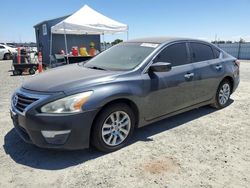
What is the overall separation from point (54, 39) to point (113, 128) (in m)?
14.9

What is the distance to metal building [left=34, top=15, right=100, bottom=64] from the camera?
1717cm

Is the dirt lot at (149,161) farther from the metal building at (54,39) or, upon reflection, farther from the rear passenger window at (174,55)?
the metal building at (54,39)

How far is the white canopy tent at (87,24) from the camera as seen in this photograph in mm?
12363

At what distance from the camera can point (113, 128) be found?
354cm

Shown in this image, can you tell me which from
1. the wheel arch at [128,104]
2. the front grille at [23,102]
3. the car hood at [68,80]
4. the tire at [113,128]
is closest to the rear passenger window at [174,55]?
the wheel arch at [128,104]

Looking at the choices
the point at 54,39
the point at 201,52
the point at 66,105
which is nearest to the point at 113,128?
the point at 66,105

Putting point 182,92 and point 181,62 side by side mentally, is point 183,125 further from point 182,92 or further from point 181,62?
point 181,62

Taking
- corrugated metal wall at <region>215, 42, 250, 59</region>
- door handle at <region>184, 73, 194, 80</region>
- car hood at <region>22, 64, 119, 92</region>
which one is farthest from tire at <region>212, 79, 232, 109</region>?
corrugated metal wall at <region>215, 42, 250, 59</region>

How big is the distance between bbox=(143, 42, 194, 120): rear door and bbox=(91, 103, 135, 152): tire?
0.38 m

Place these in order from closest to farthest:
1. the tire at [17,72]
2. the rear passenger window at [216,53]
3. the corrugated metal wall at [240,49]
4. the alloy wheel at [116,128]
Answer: the alloy wheel at [116,128], the rear passenger window at [216,53], the tire at [17,72], the corrugated metal wall at [240,49]

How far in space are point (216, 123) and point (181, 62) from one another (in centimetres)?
136

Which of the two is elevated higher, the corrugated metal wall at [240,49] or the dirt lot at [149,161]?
the corrugated metal wall at [240,49]

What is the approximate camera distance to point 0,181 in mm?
2877

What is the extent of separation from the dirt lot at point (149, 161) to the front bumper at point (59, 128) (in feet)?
1.00
